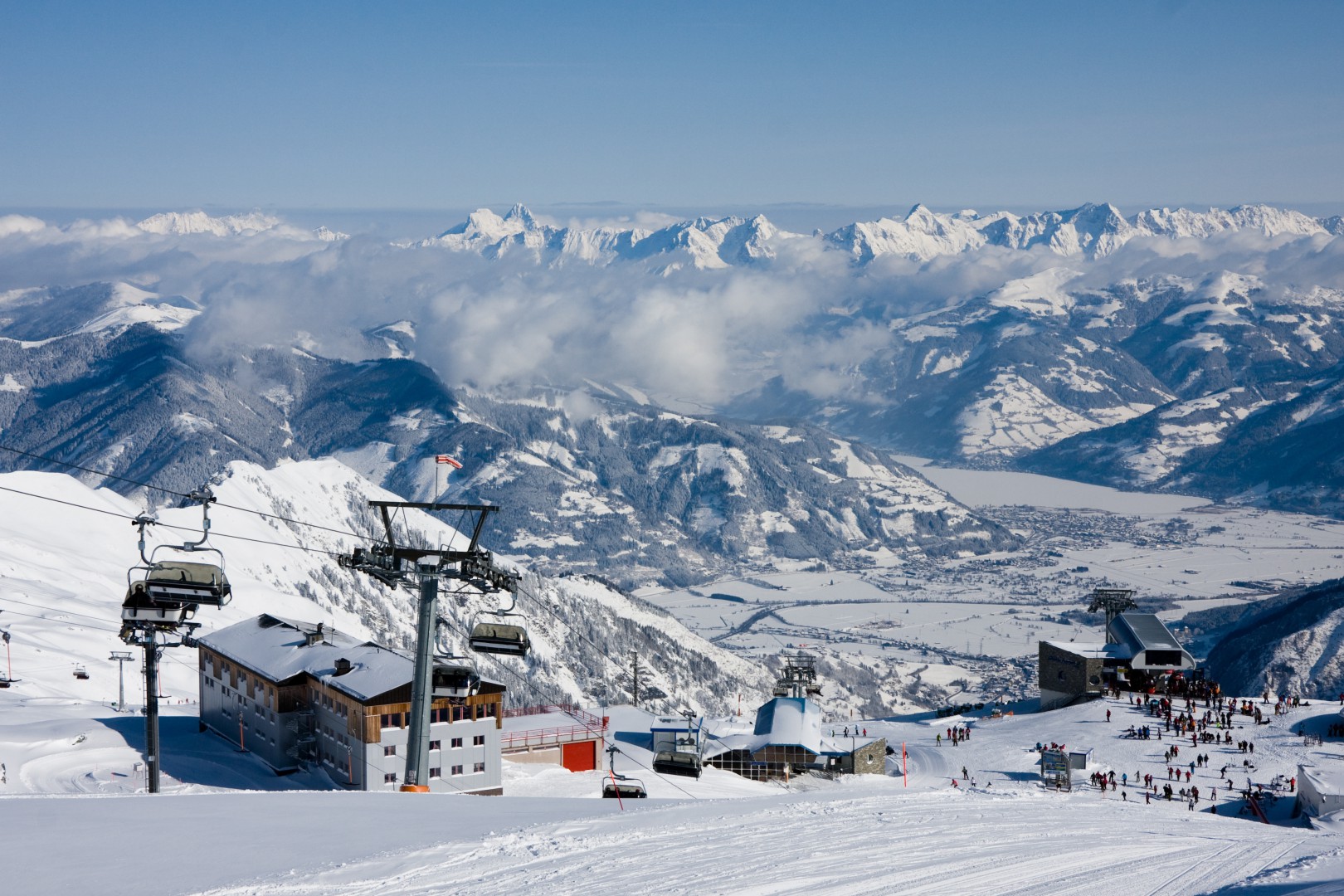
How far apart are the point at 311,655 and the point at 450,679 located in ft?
52.5

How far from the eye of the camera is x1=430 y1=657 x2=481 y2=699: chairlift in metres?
43.2

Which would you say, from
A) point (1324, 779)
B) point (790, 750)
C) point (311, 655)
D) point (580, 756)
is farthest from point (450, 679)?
point (1324, 779)

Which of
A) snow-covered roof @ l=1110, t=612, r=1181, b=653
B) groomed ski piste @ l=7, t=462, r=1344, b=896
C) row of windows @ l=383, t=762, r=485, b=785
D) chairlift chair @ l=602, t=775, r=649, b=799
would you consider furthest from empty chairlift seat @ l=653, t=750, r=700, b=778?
snow-covered roof @ l=1110, t=612, r=1181, b=653

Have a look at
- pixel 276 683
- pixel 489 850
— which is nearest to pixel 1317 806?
pixel 489 850

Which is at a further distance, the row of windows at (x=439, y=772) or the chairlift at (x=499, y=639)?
the row of windows at (x=439, y=772)

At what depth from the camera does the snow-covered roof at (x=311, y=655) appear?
5144cm

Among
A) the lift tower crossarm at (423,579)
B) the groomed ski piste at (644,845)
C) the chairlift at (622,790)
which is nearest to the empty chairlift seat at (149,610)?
the lift tower crossarm at (423,579)

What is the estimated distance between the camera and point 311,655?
185ft

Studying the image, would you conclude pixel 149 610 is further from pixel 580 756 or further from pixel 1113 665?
pixel 1113 665

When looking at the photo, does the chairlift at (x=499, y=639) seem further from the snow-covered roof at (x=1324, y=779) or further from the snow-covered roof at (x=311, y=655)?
the snow-covered roof at (x=1324, y=779)

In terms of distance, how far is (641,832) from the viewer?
2861cm

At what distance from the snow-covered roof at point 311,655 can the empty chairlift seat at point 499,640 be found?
6006 millimetres

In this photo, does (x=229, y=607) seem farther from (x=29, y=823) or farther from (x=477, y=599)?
(x=29, y=823)

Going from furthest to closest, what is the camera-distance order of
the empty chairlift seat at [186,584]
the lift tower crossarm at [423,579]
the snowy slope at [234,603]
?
the snowy slope at [234,603]
the lift tower crossarm at [423,579]
the empty chairlift seat at [186,584]
